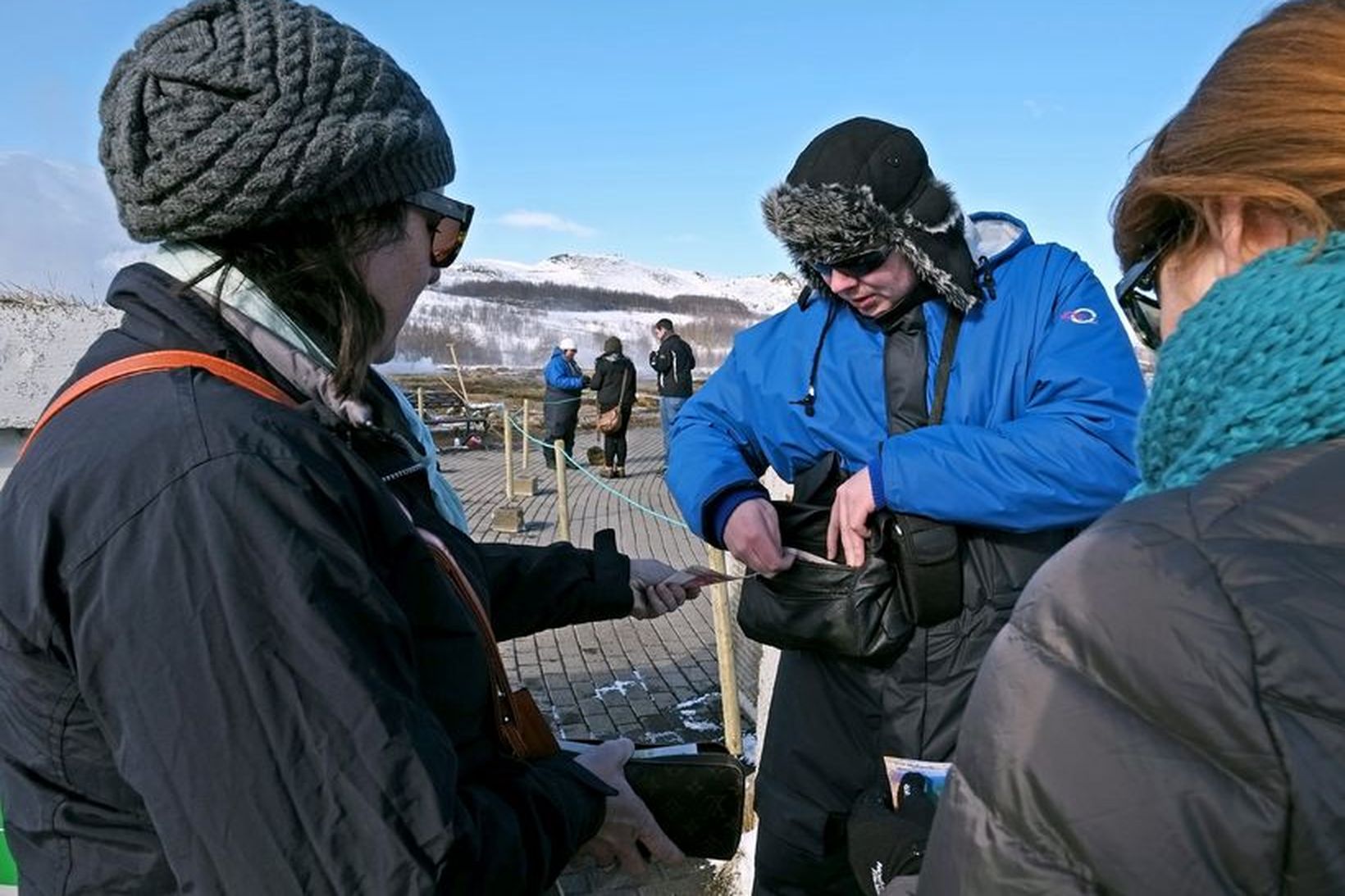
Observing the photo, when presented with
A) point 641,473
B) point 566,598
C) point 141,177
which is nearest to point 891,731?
point 566,598

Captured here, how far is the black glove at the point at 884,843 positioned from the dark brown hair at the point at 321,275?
3.74 feet

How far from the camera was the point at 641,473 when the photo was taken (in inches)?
646

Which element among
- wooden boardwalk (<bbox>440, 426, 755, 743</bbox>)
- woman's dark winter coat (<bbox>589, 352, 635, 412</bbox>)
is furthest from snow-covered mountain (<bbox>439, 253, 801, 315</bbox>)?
wooden boardwalk (<bbox>440, 426, 755, 743</bbox>)

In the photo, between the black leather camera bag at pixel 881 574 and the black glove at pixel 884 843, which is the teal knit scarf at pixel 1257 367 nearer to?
the black glove at pixel 884 843

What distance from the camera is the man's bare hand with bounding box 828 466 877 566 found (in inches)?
90.5

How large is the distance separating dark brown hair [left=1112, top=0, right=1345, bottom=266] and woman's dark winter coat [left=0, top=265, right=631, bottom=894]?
1.05 meters

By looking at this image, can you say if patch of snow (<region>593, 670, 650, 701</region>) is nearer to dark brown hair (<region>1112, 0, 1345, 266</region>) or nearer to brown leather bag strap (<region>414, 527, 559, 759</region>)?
brown leather bag strap (<region>414, 527, 559, 759</region>)

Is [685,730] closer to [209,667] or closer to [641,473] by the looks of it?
[209,667]

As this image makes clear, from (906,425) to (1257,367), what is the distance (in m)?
1.43

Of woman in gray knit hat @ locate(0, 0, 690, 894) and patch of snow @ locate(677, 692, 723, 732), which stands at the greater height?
woman in gray knit hat @ locate(0, 0, 690, 894)

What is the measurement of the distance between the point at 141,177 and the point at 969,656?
6.10 feet

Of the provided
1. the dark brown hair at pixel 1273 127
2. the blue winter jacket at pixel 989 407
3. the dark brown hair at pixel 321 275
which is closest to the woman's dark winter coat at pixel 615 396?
the blue winter jacket at pixel 989 407

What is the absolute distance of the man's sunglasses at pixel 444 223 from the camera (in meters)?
1.54

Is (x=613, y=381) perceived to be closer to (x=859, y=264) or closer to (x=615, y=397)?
(x=615, y=397)
